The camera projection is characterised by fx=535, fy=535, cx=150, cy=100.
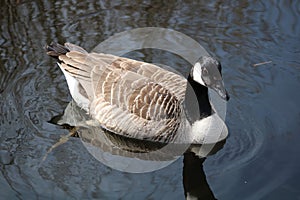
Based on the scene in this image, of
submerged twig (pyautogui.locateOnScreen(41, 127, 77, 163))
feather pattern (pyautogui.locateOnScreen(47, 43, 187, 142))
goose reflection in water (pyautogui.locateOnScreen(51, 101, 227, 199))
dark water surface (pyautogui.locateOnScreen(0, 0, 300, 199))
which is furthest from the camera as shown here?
feather pattern (pyautogui.locateOnScreen(47, 43, 187, 142))

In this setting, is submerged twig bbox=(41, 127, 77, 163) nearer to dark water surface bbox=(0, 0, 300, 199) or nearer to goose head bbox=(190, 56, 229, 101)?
dark water surface bbox=(0, 0, 300, 199)

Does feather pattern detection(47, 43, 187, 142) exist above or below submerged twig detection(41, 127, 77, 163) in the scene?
above

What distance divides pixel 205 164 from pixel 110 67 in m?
1.71

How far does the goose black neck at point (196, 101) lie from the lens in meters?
Answer: 6.13

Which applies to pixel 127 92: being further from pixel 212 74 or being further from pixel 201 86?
pixel 212 74

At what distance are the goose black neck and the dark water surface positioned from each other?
1.43ft

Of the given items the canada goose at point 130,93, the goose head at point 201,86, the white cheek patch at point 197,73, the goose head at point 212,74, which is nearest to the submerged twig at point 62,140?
the canada goose at point 130,93

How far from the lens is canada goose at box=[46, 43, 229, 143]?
20.3 ft

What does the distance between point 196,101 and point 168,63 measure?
4.56 ft

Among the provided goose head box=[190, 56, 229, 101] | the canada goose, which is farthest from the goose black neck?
goose head box=[190, 56, 229, 101]

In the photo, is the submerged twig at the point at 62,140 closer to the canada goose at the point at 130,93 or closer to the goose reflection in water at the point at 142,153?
the goose reflection in water at the point at 142,153

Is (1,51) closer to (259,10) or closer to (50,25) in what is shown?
(50,25)

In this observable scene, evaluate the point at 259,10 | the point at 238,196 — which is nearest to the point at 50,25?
the point at 259,10

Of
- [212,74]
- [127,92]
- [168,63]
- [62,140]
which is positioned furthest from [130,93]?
[168,63]
